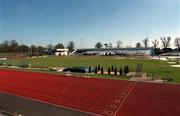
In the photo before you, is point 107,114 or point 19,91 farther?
→ point 19,91

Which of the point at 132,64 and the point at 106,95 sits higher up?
the point at 132,64

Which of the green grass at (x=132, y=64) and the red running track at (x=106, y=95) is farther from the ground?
the green grass at (x=132, y=64)

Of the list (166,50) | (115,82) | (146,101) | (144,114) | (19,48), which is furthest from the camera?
(19,48)

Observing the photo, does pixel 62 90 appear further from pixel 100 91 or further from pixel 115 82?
pixel 115 82

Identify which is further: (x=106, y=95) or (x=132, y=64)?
(x=132, y=64)

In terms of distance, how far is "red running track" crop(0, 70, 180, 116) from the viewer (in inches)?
593

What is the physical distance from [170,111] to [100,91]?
676 centimetres

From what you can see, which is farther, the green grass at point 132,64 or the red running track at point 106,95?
the green grass at point 132,64

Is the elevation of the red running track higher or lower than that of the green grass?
lower

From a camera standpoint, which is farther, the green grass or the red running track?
the green grass

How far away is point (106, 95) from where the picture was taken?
1875cm

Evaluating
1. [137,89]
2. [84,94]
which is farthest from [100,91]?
[137,89]

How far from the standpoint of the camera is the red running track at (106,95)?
1506 cm

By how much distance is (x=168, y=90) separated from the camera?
1895cm
